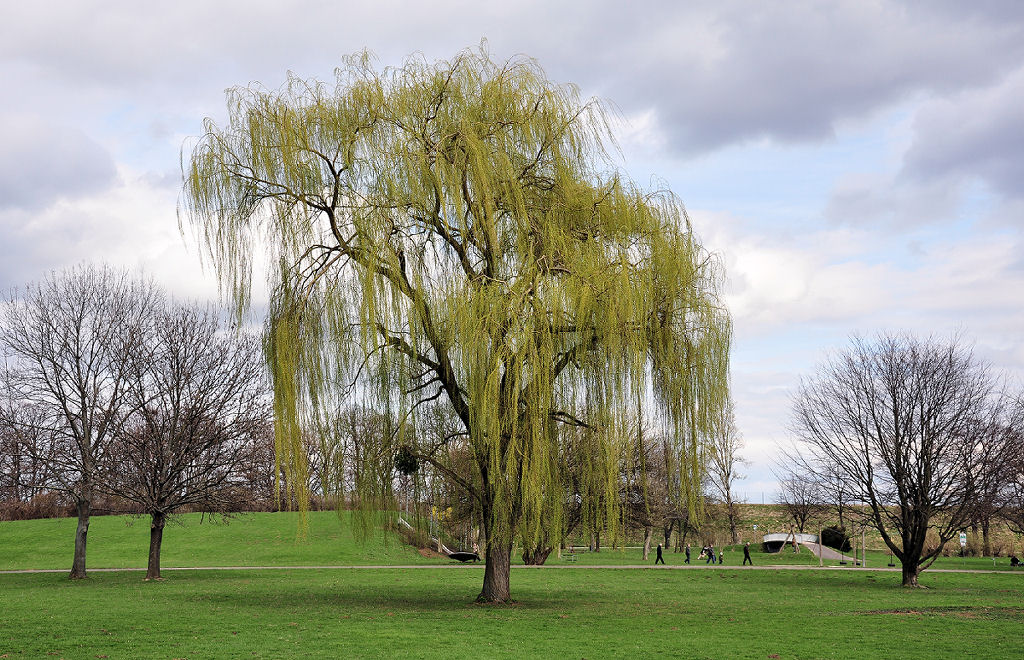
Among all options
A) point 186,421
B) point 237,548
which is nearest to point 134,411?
point 186,421

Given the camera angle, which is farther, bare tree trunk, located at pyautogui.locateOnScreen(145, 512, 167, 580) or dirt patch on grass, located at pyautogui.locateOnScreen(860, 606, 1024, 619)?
bare tree trunk, located at pyautogui.locateOnScreen(145, 512, 167, 580)

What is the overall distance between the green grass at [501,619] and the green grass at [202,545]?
1159 cm

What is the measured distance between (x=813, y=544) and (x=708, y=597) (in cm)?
3518

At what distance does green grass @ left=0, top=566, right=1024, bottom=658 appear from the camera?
529 inches

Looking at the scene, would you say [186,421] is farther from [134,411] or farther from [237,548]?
[237,548]

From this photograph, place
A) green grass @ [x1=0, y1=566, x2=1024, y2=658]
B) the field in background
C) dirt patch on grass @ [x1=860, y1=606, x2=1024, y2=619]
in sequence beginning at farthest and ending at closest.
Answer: the field in background
dirt patch on grass @ [x1=860, y1=606, x2=1024, y2=619]
green grass @ [x1=0, y1=566, x2=1024, y2=658]

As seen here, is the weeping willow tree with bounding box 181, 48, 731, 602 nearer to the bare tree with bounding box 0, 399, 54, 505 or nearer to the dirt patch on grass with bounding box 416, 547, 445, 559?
the bare tree with bounding box 0, 399, 54, 505

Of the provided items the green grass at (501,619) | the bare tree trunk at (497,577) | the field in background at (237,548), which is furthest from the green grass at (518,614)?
the field in background at (237,548)

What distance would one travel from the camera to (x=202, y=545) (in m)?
46.1

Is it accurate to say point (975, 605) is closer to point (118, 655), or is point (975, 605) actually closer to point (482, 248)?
point (482, 248)

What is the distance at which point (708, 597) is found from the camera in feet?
79.1

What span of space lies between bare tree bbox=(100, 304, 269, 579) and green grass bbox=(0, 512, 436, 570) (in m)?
9.38

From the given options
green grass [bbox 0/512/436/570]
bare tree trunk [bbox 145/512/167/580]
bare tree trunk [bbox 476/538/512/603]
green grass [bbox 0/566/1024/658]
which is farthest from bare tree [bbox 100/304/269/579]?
bare tree trunk [bbox 476/538/512/603]

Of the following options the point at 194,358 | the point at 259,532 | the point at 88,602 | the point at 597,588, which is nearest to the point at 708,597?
the point at 597,588
